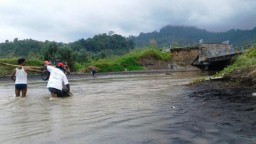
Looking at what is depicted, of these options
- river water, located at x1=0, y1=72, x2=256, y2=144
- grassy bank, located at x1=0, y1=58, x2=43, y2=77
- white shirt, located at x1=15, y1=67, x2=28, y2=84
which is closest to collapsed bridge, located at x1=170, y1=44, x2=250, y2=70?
grassy bank, located at x1=0, y1=58, x2=43, y2=77

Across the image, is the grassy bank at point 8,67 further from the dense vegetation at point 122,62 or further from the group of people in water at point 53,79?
the group of people in water at point 53,79

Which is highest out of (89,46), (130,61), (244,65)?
(89,46)

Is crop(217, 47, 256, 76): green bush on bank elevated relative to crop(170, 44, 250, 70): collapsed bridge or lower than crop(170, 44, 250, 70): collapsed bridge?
lower

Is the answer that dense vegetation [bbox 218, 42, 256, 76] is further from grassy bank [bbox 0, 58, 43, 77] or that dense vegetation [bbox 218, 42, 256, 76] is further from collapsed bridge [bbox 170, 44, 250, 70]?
grassy bank [bbox 0, 58, 43, 77]

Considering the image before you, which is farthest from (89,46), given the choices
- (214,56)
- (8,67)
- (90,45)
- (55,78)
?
(55,78)

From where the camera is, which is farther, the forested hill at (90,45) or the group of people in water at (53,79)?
the forested hill at (90,45)

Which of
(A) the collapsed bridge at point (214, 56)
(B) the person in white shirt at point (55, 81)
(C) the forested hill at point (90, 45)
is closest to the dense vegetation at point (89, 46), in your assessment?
(C) the forested hill at point (90, 45)

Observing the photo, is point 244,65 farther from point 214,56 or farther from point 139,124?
point 214,56

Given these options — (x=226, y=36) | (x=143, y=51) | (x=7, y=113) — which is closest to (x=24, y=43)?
(x=143, y=51)

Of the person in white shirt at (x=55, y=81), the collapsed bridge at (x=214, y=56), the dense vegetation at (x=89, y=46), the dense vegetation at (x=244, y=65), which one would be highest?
the dense vegetation at (x=89, y=46)

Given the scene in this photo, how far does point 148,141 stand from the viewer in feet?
18.3

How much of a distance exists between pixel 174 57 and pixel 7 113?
54.6 m

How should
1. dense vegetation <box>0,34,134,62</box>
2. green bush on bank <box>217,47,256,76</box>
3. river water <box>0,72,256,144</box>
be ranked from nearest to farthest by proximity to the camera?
river water <box>0,72,256,144</box>
green bush on bank <box>217,47,256,76</box>
dense vegetation <box>0,34,134,62</box>

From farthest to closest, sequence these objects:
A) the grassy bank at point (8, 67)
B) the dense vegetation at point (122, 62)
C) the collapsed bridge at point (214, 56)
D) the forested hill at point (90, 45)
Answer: the forested hill at point (90, 45) < the dense vegetation at point (122, 62) < the grassy bank at point (8, 67) < the collapsed bridge at point (214, 56)
